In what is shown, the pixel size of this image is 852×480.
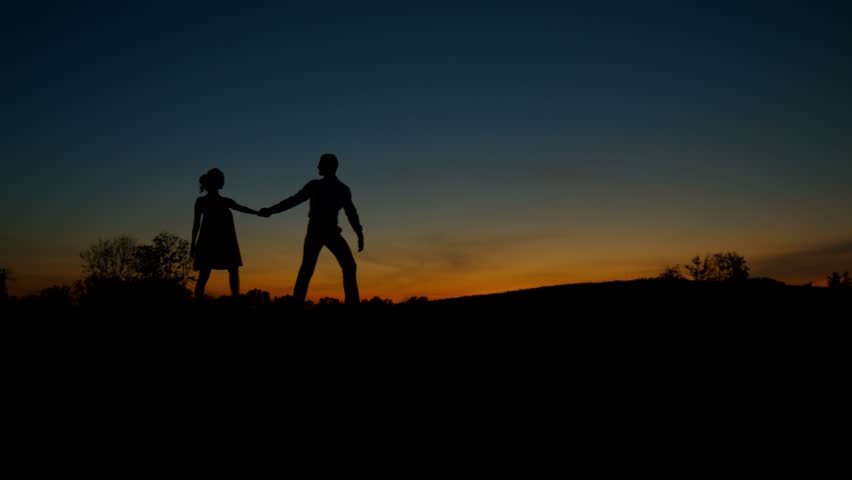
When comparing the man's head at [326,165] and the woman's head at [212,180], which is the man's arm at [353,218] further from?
the woman's head at [212,180]

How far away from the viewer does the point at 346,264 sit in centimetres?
956

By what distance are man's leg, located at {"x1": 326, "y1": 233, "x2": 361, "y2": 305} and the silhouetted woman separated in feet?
7.96

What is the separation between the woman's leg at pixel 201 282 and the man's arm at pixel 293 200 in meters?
1.58

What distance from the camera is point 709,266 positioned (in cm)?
5444

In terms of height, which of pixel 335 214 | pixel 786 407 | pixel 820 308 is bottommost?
pixel 786 407

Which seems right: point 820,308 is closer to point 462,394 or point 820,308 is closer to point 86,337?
point 462,394

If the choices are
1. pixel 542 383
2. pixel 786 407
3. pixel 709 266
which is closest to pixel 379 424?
pixel 542 383

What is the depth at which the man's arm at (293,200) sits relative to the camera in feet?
31.4

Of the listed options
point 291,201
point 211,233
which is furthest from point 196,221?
point 291,201

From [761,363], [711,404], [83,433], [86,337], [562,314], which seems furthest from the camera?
[562,314]

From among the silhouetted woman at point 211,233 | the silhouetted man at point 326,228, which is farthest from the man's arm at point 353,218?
the silhouetted woman at point 211,233

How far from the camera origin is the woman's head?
1031cm

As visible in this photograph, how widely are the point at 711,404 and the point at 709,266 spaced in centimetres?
5560

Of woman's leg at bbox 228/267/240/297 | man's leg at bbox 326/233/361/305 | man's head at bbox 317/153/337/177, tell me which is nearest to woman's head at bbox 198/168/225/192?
woman's leg at bbox 228/267/240/297
